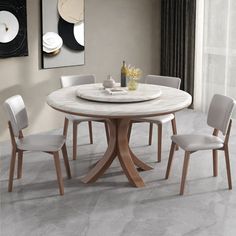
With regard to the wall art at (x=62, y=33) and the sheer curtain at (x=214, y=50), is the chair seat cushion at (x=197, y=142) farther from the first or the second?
the sheer curtain at (x=214, y=50)

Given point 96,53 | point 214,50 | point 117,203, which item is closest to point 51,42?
point 96,53

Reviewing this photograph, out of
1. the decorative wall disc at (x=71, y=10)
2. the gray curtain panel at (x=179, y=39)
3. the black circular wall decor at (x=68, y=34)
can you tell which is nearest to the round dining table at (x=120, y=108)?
the black circular wall decor at (x=68, y=34)

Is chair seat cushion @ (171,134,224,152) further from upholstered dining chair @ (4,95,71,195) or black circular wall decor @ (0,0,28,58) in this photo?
black circular wall decor @ (0,0,28,58)

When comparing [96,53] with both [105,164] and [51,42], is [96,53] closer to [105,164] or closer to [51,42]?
[51,42]

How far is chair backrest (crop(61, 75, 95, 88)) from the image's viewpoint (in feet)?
16.5

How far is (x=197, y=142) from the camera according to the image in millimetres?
3867

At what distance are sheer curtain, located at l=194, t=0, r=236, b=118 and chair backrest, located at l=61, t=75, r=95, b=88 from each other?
192cm

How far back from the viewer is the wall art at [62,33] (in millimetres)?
5340

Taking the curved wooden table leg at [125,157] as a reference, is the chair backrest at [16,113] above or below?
above

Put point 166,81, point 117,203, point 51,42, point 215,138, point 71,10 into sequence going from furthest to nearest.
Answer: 1. point 71,10
2. point 51,42
3. point 166,81
4. point 215,138
5. point 117,203

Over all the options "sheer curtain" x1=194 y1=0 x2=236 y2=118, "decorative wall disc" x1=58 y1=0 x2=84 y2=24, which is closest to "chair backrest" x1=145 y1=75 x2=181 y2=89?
"decorative wall disc" x1=58 y1=0 x2=84 y2=24

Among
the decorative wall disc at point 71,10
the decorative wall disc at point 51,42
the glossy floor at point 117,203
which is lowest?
the glossy floor at point 117,203

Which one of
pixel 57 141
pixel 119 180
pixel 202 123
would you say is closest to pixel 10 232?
pixel 57 141

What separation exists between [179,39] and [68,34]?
174 cm
